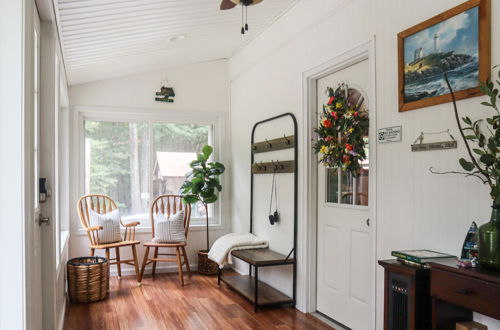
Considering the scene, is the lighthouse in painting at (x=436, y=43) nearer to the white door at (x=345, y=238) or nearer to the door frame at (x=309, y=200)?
the white door at (x=345, y=238)

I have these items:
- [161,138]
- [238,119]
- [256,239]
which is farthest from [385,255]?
[161,138]

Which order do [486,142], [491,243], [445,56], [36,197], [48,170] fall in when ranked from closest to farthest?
[491,243] < [486,142] < [445,56] < [36,197] < [48,170]

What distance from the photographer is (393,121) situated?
9.06ft

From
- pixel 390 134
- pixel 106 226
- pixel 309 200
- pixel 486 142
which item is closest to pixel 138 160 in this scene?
pixel 106 226

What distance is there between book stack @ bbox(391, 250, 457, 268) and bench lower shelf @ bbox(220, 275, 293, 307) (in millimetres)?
1833

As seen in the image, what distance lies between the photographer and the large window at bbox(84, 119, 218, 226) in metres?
5.34

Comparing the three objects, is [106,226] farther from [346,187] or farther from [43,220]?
[346,187]

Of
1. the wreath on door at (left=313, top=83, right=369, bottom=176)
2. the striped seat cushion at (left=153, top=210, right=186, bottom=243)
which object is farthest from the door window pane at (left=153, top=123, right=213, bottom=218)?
the wreath on door at (left=313, top=83, right=369, bottom=176)

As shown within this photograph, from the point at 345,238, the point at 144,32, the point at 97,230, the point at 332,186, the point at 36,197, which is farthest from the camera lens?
the point at 97,230

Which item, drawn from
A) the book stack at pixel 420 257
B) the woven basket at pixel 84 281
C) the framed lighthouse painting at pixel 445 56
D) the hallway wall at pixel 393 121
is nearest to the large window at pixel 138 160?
the woven basket at pixel 84 281

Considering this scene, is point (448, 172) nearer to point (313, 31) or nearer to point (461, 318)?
point (461, 318)

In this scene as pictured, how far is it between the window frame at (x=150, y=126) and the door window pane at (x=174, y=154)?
0.07 meters

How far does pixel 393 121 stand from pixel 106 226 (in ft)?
11.0

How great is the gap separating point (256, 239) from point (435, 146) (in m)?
2.59
